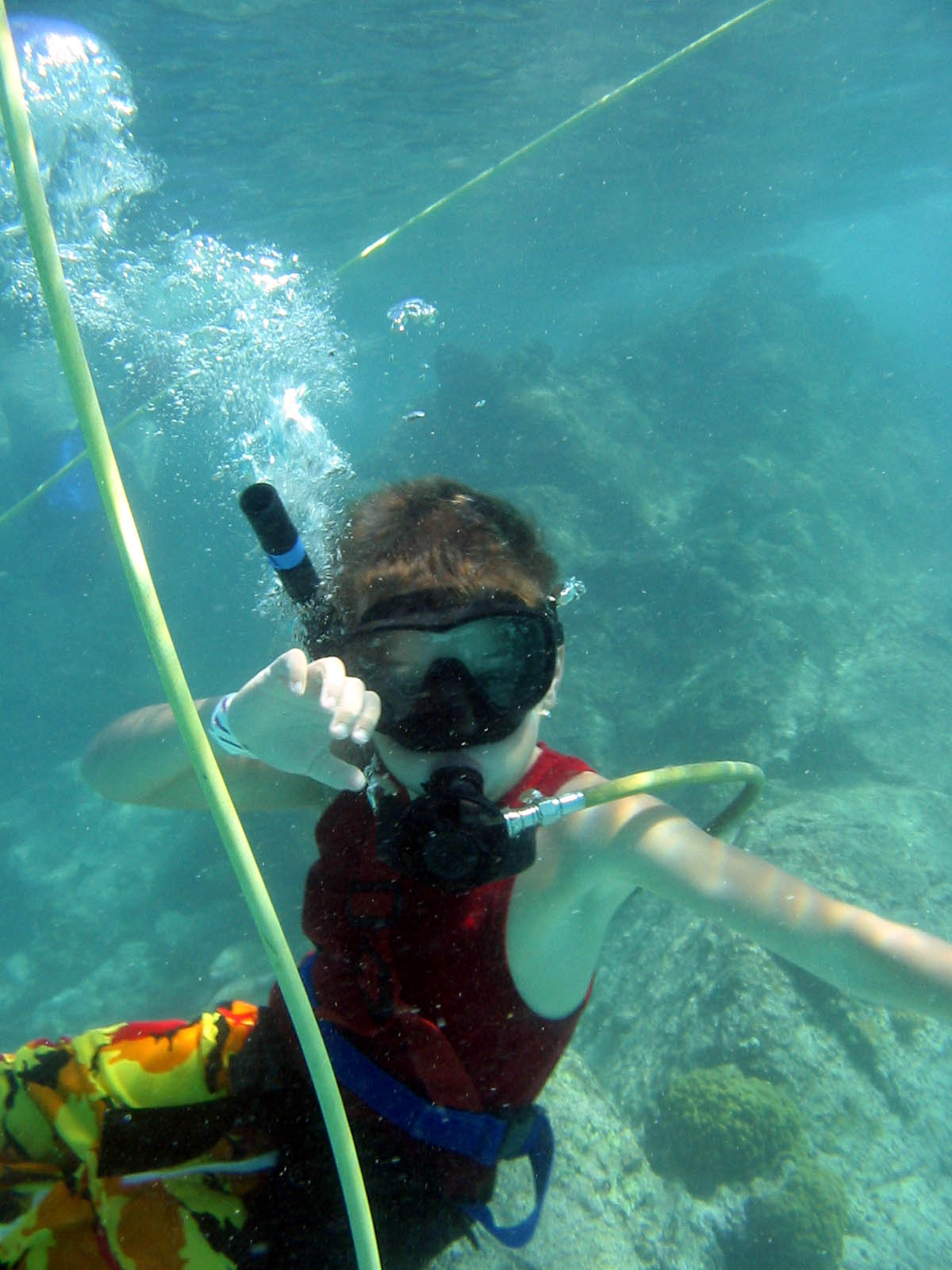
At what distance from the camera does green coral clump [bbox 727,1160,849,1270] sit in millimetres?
5094

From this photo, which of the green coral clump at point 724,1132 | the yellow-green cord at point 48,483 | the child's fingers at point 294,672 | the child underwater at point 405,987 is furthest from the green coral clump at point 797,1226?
the yellow-green cord at point 48,483

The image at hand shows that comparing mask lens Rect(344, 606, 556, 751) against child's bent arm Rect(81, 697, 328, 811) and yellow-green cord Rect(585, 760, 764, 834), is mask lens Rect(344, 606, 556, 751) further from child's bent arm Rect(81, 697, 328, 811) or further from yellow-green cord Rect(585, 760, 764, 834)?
child's bent arm Rect(81, 697, 328, 811)

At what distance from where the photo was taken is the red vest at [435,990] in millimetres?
1728

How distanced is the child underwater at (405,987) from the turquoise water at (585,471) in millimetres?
4321

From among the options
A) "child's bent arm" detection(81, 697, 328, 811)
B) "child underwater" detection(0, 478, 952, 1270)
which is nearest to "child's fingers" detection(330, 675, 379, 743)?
"child underwater" detection(0, 478, 952, 1270)

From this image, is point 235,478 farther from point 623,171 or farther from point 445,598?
point 445,598

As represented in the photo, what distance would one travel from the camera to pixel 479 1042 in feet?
5.81

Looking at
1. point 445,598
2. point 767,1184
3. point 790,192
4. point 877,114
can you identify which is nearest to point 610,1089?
point 767,1184

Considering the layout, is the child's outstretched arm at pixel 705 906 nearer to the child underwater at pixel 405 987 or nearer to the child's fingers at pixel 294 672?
the child underwater at pixel 405 987

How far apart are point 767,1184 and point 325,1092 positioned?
599 centimetres

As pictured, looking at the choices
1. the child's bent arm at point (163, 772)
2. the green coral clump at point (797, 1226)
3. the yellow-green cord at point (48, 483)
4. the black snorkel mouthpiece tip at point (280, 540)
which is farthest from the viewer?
the green coral clump at point (797, 1226)

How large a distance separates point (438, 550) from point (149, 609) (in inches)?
34.8

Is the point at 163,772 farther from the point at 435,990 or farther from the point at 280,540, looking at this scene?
the point at 280,540

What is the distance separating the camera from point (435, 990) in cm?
178
